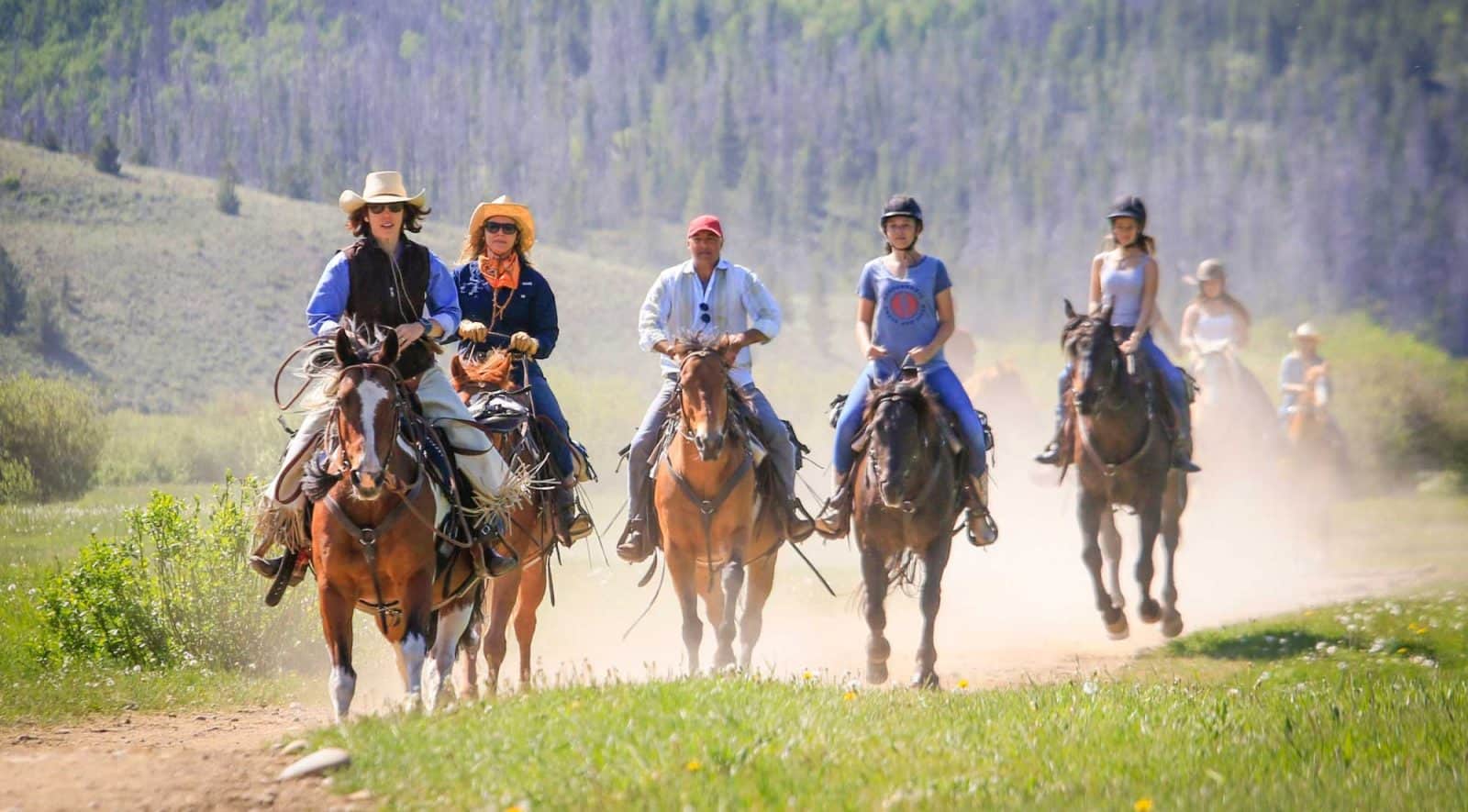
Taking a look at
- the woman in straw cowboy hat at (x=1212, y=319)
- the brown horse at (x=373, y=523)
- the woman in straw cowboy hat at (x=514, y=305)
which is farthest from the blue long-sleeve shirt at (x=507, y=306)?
the woman in straw cowboy hat at (x=1212, y=319)

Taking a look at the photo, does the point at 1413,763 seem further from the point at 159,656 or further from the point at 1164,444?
the point at 159,656

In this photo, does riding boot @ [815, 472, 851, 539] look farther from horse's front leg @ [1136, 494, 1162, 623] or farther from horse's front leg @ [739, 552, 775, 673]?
horse's front leg @ [1136, 494, 1162, 623]

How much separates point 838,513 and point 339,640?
197 inches

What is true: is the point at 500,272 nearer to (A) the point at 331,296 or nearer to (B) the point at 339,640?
(A) the point at 331,296

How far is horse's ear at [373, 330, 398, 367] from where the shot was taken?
29.9 ft

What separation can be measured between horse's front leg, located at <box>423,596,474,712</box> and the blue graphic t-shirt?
163 inches

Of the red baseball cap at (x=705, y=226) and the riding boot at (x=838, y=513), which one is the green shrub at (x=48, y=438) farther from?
the riding boot at (x=838, y=513)

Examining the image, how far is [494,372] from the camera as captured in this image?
40.2 ft

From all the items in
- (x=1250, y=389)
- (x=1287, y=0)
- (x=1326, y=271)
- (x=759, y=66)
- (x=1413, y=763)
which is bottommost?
(x=1413, y=763)

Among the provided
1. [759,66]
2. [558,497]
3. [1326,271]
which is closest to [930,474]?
[558,497]

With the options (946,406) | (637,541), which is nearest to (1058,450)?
(946,406)

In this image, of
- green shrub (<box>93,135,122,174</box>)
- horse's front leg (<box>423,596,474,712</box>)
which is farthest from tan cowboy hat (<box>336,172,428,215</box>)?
green shrub (<box>93,135,122,174</box>)

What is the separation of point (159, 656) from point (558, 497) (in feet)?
18.0

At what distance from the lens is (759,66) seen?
92812 mm
